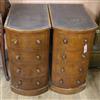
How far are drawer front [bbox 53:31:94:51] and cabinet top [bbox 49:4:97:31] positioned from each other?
6 cm

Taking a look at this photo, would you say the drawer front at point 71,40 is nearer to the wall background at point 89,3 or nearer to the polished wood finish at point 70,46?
the polished wood finish at point 70,46

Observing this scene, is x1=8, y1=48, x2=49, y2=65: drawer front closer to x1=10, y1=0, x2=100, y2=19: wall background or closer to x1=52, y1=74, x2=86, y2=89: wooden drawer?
x1=52, y1=74, x2=86, y2=89: wooden drawer

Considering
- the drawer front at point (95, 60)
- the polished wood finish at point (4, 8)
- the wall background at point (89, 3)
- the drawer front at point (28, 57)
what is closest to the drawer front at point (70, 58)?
the drawer front at point (28, 57)

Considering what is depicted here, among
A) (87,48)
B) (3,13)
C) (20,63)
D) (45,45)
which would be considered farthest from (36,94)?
(3,13)

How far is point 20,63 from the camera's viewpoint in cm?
196

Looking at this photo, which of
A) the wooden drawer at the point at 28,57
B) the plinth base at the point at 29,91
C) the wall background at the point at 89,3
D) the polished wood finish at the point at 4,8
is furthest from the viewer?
the wall background at the point at 89,3

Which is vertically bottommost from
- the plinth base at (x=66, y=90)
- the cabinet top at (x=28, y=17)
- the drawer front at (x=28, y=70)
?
the plinth base at (x=66, y=90)

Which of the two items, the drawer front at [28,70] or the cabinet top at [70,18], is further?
the drawer front at [28,70]

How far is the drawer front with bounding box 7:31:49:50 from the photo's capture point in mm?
1798

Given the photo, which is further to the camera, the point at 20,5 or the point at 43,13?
the point at 20,5

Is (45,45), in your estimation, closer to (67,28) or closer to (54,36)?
(54,36)

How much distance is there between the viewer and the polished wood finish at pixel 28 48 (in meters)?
1.80

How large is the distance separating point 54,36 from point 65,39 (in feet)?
0.35

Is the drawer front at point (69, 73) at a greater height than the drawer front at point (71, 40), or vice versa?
the drawer front at point (71, 40)
